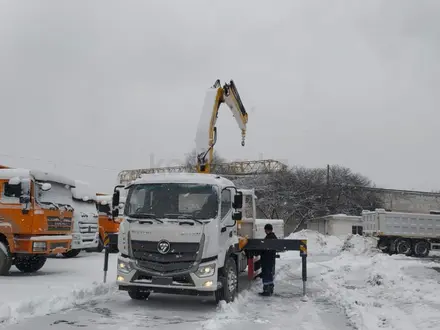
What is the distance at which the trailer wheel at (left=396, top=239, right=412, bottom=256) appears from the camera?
29.8m

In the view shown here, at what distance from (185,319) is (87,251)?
652 inches

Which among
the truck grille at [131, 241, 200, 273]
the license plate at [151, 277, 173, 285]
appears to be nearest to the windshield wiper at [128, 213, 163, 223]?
the truck grille at [131, 241, 200, 273]

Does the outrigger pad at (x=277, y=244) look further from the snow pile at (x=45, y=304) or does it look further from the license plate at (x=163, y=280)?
the snow pile at (x=45, y=304)

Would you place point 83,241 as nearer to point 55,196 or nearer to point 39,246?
point 55,196

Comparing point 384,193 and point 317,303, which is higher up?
point 384,193

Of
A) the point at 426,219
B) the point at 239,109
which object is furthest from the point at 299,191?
the point at 239,109

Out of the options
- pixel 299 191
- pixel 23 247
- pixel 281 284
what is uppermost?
pixel 299 191

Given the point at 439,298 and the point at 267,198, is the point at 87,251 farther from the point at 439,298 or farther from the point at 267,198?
the point at 267,198

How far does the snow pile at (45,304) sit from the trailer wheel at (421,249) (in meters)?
24.2

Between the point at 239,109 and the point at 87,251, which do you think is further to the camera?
the point at 87,251

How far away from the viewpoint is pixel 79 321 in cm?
793

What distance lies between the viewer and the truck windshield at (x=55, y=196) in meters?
13.4

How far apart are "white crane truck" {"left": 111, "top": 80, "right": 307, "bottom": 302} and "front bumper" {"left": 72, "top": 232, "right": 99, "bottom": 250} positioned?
696cm

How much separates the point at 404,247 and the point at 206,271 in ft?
79.3
